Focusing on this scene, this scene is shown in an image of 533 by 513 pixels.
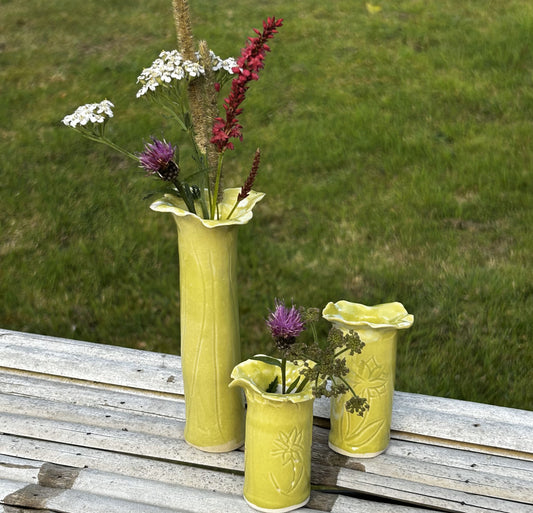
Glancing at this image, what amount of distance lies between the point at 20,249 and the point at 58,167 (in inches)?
20.9

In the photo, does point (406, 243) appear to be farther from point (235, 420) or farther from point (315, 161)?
point (235, 420)

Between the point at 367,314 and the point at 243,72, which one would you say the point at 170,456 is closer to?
the point at 367,314

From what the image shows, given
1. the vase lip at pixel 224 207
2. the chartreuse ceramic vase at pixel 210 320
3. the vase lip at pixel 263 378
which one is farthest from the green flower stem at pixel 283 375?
the vase lip at pixel 224 207

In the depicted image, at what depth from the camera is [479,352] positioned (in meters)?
2.24

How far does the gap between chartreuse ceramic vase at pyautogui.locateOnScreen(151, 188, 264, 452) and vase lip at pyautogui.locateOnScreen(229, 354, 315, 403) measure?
0.07 m

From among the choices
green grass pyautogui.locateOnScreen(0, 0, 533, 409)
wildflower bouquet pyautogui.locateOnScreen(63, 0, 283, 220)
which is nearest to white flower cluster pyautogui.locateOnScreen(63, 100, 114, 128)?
wildflower bouquet pyautogui.locateOnScreen(63, 0, 283, 220)

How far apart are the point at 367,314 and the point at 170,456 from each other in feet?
1.50

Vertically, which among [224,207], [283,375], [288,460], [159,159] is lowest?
[288,460]

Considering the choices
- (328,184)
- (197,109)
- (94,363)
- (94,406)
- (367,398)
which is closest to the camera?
(197,109)

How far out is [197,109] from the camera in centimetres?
133

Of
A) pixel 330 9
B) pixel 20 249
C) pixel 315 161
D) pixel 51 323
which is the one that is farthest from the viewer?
pixel 330 9

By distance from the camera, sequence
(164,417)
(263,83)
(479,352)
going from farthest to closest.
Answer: (263,83) → (479,352) → (164,417)

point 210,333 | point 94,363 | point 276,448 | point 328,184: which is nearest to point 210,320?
point 210,333

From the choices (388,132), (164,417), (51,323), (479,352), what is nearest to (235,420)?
(164,417)
